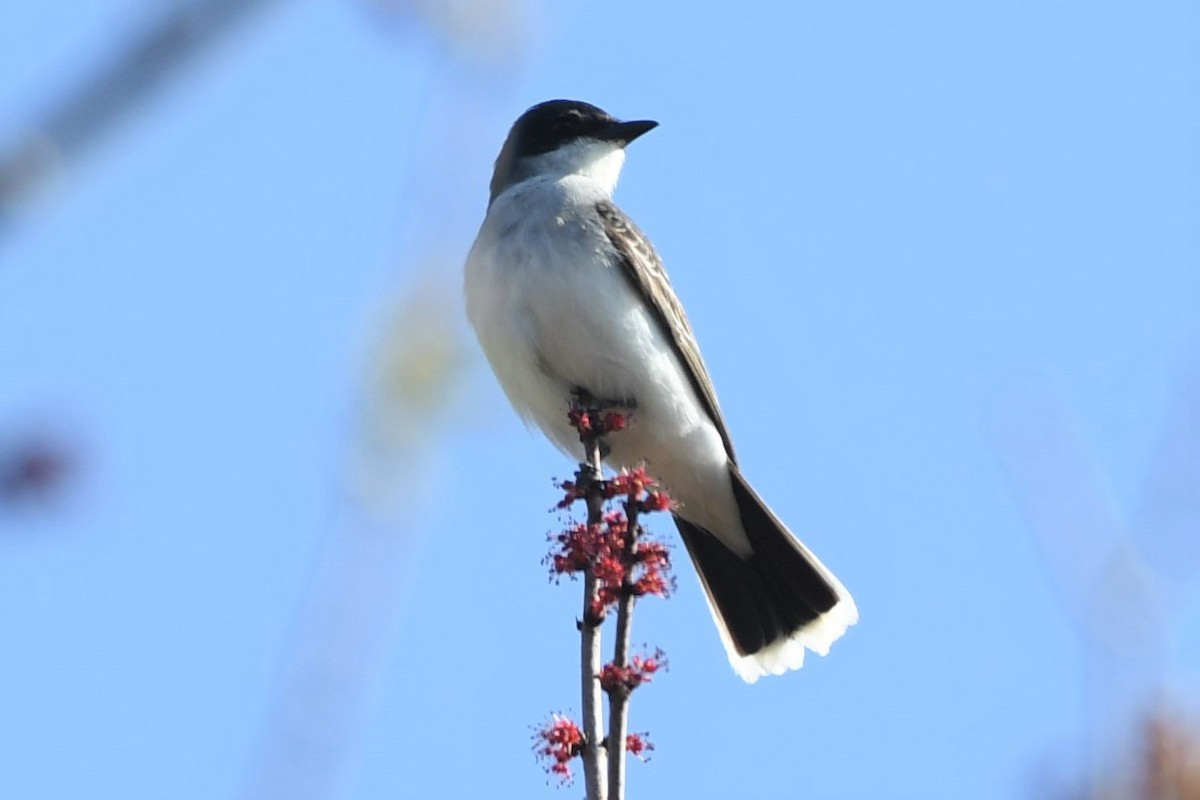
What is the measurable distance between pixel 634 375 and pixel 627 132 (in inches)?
73.2

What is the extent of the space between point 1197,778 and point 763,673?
5.85 meters

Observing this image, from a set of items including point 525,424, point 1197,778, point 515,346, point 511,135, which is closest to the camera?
point 1197,778

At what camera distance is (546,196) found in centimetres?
736

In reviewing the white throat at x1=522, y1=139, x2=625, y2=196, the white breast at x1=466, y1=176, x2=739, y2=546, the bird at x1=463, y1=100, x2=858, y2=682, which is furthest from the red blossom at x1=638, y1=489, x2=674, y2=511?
the white throat at x1=522, y1=139, x2=625, y2=196

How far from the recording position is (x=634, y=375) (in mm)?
6988

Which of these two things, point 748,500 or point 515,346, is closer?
point 515,346

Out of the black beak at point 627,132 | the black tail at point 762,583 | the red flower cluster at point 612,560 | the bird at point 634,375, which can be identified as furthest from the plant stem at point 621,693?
the black beak at point 627,132

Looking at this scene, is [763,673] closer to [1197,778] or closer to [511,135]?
[511,135]

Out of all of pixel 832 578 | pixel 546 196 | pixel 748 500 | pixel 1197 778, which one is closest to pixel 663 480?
pixel 748 500

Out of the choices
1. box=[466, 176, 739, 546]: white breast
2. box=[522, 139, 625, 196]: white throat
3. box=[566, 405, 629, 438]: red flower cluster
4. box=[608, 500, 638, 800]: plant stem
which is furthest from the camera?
box=[522, 139, 625, 196]: white throat

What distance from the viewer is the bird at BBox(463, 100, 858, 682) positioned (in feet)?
22.7

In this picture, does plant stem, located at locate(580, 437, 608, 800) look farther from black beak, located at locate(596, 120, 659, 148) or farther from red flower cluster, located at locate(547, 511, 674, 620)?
black beak, located at locate(596, 120, 659, 148)

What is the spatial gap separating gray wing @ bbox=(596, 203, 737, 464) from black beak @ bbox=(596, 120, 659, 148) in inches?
35.6

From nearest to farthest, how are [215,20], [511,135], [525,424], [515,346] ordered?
[215,20], [515,346], [525,424], [511,135]
